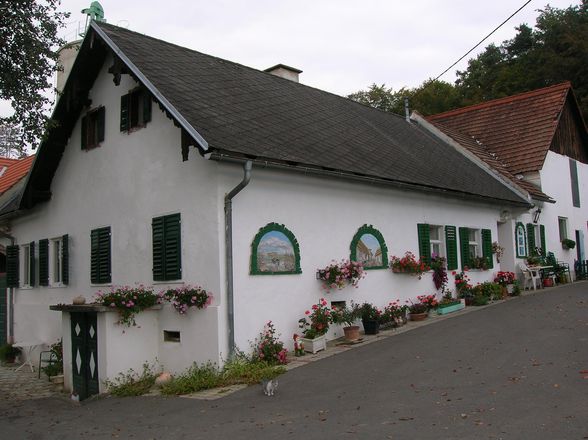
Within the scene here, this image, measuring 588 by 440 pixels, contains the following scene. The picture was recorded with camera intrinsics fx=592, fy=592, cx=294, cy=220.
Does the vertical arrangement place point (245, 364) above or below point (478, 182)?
below

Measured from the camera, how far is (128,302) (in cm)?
1005

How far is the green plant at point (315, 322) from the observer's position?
1071cm

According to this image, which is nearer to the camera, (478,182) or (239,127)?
(239,127)

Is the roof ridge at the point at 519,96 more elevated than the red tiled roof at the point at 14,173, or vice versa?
the roof ridge at the point at 519,96

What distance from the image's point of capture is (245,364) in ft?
31.4

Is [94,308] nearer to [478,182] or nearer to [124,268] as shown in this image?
[124,268]

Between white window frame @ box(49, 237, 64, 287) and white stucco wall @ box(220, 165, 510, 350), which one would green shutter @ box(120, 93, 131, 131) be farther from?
white window frame @ box(49, 237, 64, 287)

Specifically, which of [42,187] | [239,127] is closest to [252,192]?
[239,127]

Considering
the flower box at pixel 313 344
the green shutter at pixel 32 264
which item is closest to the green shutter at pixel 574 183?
the flower box at pixel 313 344

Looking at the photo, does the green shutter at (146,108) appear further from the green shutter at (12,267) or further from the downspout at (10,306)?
the downspout at (10,306)

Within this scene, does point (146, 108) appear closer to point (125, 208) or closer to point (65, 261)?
point (125, 208)

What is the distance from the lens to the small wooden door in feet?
33.2

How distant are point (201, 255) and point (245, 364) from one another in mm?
1970

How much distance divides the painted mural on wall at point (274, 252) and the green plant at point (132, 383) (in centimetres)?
252
